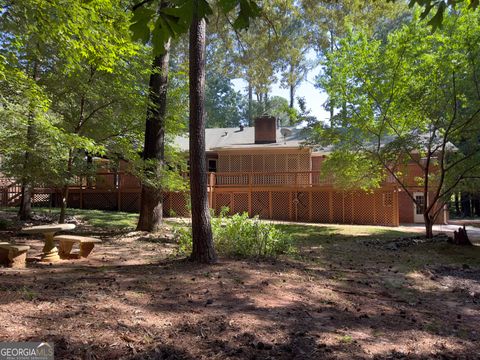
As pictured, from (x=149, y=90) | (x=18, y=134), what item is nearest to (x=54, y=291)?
(x=18, y=134)

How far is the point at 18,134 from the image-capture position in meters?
8.79

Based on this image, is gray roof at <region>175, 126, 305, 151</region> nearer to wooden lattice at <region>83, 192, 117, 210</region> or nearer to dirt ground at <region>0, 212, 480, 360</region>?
wooden lattice at <region>83, 192, 117, 210</region>

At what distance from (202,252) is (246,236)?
127 centimetres

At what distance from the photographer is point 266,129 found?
79.4 feet

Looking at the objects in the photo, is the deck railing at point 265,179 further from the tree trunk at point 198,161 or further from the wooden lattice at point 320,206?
the tree trunk at point 198,161

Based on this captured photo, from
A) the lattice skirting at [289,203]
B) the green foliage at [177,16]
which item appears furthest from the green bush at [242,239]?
the lattice skirting at [289,203]

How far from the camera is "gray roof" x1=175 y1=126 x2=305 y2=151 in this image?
23216mm

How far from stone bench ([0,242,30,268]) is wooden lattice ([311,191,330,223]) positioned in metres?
14.9

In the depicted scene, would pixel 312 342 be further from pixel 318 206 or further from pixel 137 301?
pixel 318 206

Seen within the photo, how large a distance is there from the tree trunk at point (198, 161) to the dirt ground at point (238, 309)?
1.30 feet

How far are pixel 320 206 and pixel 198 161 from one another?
13748 mm

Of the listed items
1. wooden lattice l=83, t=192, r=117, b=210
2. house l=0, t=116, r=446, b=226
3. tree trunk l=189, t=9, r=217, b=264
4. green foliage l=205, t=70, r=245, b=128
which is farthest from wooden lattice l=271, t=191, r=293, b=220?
green foliage l=205, t=70, r=245, b=128

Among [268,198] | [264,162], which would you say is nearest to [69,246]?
[268,198]

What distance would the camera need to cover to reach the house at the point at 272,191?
1862 centimetres
